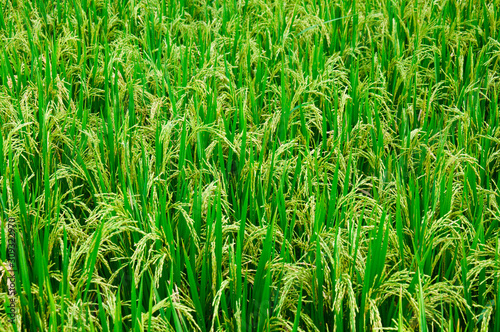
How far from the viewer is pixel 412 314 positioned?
1657mm

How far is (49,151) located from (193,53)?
1.26 metres

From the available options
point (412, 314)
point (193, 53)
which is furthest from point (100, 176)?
point (193, 53)

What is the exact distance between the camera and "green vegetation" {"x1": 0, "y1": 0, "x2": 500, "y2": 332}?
1.52 metres

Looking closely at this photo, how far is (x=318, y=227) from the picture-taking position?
1.67m

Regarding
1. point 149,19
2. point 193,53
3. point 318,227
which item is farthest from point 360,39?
point 318,227

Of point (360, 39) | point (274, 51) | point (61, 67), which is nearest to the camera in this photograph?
point (61, 67)

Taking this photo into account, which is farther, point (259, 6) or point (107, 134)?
point (259, 6)

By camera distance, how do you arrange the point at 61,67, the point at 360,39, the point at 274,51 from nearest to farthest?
1. the point at 61,67
2. the point at 274,51
3. the point at 360,39

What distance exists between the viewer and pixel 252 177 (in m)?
1.93

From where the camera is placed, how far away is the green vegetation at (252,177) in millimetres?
1523

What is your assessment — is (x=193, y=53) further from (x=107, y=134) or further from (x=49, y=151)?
(x=49, y=151)

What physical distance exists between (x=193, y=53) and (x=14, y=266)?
5.89ft

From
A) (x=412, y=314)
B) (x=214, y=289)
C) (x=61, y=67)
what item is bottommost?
(x=412, y=314)

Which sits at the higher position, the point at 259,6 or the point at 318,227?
the point at 259,6
